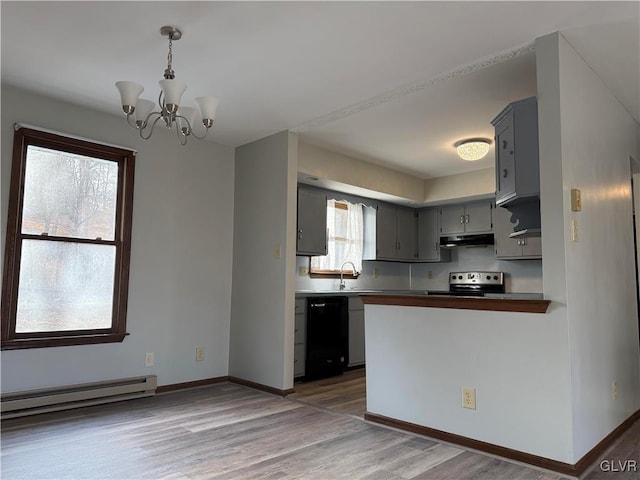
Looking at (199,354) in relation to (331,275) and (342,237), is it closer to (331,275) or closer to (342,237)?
(331,275)

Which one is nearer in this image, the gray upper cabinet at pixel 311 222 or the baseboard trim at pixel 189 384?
the baseboard trim at pixel 189 384

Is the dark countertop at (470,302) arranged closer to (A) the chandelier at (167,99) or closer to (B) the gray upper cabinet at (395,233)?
(A) the chandelier at (167,99)

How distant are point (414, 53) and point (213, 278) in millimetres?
2854

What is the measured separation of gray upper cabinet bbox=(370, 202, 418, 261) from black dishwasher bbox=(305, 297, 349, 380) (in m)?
1.28

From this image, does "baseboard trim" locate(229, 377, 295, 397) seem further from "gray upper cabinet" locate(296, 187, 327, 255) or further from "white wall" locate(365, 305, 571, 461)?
"gray upper cabinet" locate(296, 187, 327, 255)

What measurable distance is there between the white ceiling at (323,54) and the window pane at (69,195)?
494 mm

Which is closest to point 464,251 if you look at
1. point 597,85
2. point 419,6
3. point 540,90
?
point 597,85

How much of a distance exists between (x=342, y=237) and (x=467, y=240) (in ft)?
5.54

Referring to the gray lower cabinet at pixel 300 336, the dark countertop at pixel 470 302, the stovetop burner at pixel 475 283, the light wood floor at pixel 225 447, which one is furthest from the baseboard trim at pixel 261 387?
the stovetop burner at pixel 475 283

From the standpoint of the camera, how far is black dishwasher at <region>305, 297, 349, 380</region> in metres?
4.77

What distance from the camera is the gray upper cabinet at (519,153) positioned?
9.14 feet

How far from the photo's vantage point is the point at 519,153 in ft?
9.35

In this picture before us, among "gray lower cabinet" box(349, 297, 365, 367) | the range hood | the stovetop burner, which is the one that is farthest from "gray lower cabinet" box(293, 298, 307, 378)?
the range hood

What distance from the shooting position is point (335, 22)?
8.27 feet
